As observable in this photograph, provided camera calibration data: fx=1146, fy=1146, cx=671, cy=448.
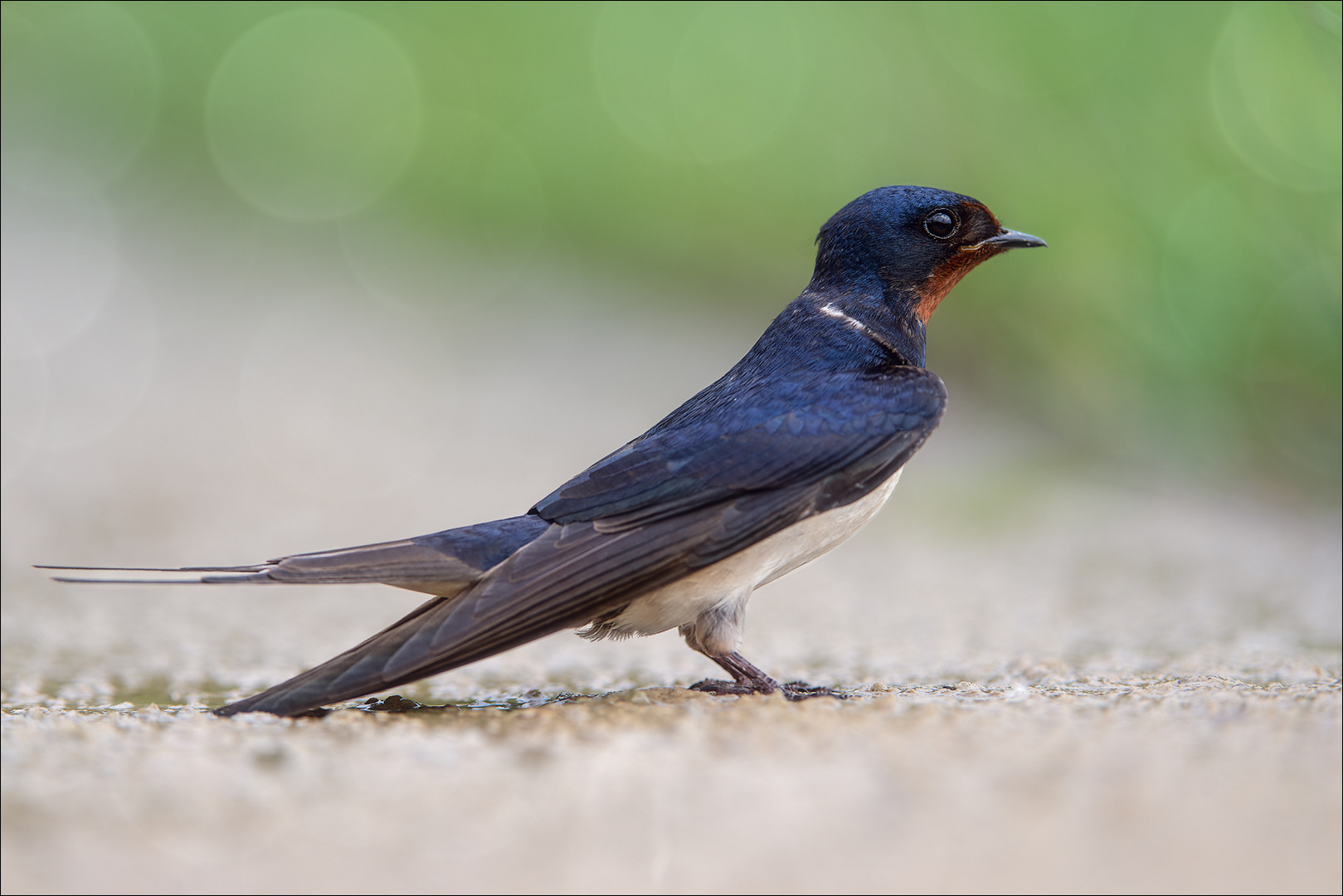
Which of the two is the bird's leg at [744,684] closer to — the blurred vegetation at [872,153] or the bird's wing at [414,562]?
the bird's wing at [414,562]

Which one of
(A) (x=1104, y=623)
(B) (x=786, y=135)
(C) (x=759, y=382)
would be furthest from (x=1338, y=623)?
(B) (x=786, y=135)

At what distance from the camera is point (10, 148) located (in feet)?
32.2

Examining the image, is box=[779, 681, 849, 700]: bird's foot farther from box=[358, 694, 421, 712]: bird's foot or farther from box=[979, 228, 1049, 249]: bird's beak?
box=[979, 228, 1049, 249]: bird's beak

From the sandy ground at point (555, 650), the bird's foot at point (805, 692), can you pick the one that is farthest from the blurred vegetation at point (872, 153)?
the bird's foot at point (805, 692)

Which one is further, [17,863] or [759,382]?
[759,382]

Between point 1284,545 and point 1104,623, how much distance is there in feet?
5.20

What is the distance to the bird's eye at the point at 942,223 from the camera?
3.38m

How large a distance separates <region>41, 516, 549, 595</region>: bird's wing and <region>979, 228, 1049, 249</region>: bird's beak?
63.2 inches

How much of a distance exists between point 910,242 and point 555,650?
220cm

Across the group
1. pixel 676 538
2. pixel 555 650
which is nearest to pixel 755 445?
pixel 676 538

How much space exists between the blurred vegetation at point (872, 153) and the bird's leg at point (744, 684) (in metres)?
4.19

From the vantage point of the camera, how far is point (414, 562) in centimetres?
279

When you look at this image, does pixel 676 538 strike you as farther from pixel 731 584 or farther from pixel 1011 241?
pixel 1011 241

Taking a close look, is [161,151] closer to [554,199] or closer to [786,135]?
[554,199]
